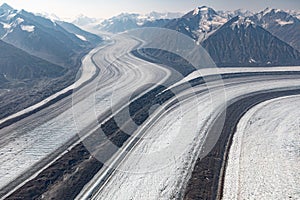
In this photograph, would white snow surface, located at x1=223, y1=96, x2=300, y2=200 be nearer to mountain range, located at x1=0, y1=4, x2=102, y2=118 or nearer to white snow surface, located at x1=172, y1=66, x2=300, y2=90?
white snow surface, located at x1=172, y1=66, x2=300, y2=90

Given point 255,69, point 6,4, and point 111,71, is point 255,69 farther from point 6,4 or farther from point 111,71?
point 6,4

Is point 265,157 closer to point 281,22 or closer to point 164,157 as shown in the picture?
point 164,157

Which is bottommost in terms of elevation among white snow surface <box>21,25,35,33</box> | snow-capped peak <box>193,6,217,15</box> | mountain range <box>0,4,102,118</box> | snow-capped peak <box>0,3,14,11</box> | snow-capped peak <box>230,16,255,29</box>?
mountain range <box>0,4,102,118</box>

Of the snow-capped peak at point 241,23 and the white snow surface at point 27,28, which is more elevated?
the snow-capped peak at point 241,23

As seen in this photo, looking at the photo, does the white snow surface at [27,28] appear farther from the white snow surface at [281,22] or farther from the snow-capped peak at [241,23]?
the white snow surface at [281,22]

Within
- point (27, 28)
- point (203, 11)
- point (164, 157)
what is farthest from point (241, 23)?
point (164, 157)

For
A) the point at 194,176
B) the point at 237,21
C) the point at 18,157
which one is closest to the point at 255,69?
the point at 237,21

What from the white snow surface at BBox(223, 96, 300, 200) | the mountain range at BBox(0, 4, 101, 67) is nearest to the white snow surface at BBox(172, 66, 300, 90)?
the white snow surface at BBox(223, 96, 300, 200)

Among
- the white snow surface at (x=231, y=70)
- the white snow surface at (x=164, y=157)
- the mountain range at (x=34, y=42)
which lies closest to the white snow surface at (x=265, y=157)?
the white snow surface at (x=164, y=157)

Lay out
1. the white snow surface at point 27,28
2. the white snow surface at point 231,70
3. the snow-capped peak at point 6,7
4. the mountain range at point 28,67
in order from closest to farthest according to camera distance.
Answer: the mountain range at point 28,67 < the white snow surface at point 231,70 < the white snow surface at point 27,28 < the snow-capped peak at point 6,7
